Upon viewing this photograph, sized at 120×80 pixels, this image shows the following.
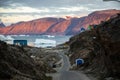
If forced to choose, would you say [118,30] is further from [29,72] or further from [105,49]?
[29,72]

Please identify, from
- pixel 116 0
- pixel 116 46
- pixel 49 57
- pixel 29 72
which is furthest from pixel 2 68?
pixel 49 57

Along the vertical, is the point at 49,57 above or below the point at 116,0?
below

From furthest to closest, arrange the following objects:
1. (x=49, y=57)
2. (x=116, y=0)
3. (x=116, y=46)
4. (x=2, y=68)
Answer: (x=49, y=57) → (x=116, y=0) → (x=116, y=46) → (x=2, y=68)

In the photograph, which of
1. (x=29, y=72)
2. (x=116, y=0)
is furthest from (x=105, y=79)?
(x=116, y=0)

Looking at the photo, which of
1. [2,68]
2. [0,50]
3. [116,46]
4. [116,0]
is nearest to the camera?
[2,68]

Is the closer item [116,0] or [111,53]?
[111,53]

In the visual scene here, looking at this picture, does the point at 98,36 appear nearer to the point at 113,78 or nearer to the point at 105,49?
the point at 105,49

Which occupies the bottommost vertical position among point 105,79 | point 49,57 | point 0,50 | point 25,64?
point 49,57

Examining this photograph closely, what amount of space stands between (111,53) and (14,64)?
A: 21301 millimetres

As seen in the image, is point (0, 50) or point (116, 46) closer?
point (0, 50)

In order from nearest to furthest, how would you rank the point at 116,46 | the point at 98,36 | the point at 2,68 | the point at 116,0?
1. the point at 2,68
2. the point at 116,46
3. the point at 98,36
4. the point at 116,0

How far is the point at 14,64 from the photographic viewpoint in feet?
194

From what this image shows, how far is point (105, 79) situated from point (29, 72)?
56.8ft

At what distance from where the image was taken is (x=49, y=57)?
165500mm
